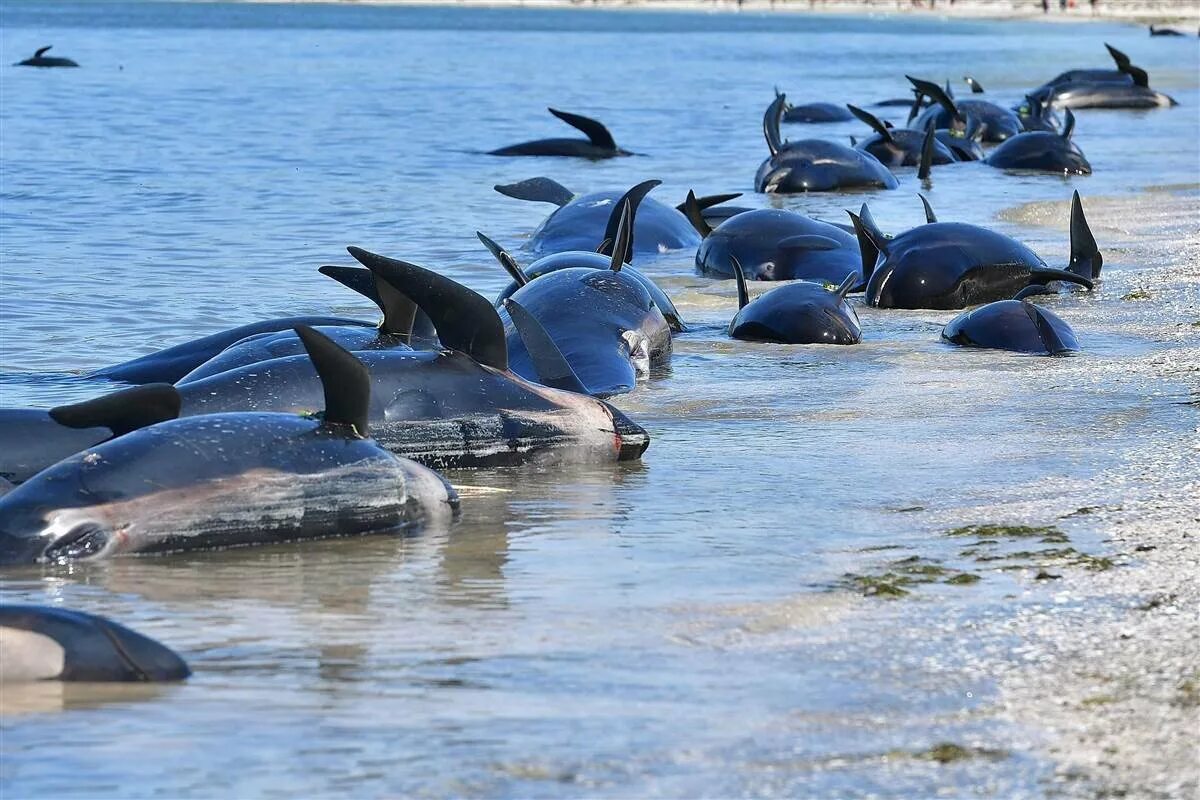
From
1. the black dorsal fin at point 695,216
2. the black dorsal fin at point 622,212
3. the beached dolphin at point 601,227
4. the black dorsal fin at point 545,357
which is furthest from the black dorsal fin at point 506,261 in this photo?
the black dorsal fin at point 695,216

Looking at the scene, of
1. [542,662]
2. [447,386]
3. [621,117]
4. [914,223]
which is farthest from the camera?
[621,117]

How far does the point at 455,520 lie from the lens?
4.98 metres

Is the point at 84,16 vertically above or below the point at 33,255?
above

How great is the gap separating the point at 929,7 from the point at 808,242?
350 ft

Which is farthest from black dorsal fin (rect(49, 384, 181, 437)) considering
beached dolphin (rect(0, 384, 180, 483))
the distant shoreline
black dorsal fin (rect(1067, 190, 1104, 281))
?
the distant shoreline

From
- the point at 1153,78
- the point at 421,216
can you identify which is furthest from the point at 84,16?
the point at 421,216

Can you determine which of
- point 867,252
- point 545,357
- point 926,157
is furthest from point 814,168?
point 545,357

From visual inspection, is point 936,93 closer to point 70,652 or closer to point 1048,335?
point 1048,335

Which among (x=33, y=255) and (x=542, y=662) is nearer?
(x=542, y=662)

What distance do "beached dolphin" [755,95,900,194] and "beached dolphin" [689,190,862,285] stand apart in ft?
15.5

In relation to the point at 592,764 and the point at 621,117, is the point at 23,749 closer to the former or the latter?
the point at 592,764

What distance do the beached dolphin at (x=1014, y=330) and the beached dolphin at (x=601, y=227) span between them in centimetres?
297

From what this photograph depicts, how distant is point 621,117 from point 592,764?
2351cm

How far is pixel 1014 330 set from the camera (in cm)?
802
